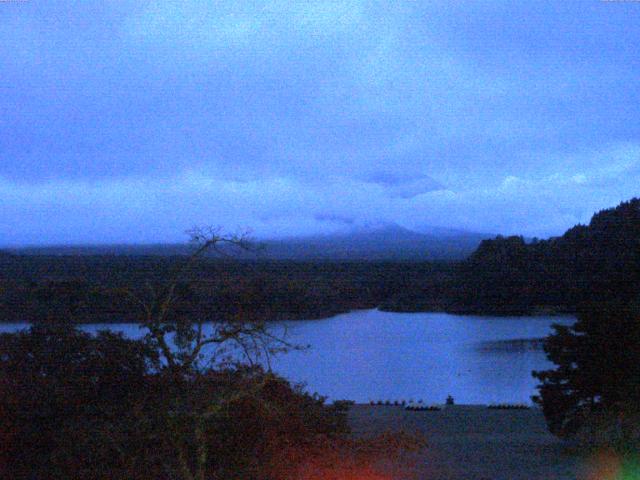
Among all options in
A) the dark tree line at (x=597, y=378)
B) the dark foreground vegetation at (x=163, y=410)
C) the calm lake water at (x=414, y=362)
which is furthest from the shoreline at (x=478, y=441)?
the dark foreground vegetation at (x=163, y=410)

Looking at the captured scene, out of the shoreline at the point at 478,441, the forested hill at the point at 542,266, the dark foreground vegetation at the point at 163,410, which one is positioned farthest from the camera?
the forested hill at the point at 542,266

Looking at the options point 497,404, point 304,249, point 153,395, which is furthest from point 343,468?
point 304,249

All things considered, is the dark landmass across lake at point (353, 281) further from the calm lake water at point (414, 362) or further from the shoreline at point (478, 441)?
the shoreline at point (478, 441)

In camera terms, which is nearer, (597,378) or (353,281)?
(597,378)

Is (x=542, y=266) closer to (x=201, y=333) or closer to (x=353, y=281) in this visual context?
(x=353, y=281)

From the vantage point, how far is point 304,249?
1018 inches

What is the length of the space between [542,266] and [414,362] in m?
12.1

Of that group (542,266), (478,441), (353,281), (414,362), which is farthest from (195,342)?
(542,266)

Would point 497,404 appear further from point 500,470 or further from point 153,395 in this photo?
point 153,395

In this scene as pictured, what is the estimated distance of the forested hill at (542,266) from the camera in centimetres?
3044

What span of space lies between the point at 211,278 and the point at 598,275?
19400mm

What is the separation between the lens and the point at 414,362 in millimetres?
24531

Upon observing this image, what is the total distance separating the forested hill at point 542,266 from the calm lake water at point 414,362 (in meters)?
3.38

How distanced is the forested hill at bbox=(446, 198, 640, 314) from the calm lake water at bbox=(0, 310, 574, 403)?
3.38 meters
